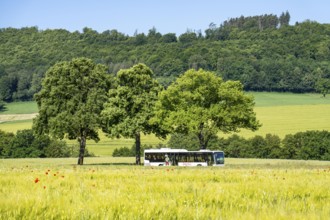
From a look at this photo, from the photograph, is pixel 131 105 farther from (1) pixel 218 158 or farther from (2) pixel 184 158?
(1) pixel 218 158

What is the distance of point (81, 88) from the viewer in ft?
235

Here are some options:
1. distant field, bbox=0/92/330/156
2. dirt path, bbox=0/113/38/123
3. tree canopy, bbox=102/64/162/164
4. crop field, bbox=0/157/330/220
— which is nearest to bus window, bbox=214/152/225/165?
tree canopy, bbox=102/64/162/164

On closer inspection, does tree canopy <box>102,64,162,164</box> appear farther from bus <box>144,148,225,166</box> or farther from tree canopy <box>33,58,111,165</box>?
bus <box>144,148,225,166</box>

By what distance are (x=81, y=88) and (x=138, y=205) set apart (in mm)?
64373

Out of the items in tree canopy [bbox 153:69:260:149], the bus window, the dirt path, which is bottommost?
the dirt path

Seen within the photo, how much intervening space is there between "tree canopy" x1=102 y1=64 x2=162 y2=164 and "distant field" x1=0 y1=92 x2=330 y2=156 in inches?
2293

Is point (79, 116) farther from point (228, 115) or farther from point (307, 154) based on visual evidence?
point (307, 154)

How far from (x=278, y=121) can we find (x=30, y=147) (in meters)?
78.2

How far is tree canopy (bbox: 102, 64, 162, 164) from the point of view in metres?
69.8

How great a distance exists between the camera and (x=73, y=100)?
69.8 m

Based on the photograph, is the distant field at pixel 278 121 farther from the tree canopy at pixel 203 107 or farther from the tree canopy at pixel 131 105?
the tree canopy at pixel 131 105

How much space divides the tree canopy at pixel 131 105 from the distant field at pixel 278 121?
58232mm

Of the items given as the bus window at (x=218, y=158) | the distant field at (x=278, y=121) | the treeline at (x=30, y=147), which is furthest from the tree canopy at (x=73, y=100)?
the distant field at (x=278, y=121)

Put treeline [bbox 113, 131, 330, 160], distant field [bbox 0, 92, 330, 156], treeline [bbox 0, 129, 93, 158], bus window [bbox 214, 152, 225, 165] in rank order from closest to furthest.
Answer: bus window [bbox 214, 152, 225, 165] → treeline [bbox 113, 131, 330, 160] → treeline [bbox 0, 129, 93, 158] → distant field [bbox 0, 92, 330, 156]
